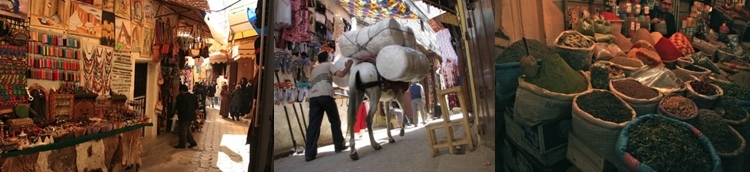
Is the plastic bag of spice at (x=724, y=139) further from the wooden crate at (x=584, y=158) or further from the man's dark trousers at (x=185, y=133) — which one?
the man's dark trousers at (x=185, y=133)

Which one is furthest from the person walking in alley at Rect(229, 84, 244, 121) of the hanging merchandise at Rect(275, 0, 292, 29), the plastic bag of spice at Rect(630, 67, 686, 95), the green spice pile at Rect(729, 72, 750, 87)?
the green spice pile at Rect(729, 72, 750, 87)

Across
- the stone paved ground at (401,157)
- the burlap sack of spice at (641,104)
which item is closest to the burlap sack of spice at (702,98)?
the burlap sack of spice at (641,104)

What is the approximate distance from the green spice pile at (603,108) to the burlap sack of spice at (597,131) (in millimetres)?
17

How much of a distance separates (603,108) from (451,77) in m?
0.66

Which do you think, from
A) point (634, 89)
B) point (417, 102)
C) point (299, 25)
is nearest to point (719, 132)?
point (634, 89)

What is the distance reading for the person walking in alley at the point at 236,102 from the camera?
1.72 meters

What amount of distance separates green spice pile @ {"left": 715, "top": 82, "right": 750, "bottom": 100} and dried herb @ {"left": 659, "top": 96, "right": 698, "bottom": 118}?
22 cm

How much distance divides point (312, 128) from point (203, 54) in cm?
73

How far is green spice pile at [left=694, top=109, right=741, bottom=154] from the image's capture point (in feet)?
5.30

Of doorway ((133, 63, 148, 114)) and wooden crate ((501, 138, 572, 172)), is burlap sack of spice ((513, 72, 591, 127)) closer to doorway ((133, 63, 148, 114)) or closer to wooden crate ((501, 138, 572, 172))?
wooden crate ((501, 138, 572, 172))

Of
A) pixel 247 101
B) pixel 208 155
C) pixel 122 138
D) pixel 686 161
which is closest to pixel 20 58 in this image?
pixel 122 138

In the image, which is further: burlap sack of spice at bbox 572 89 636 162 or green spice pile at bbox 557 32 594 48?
green spice pile at bbox 557 32 594 48

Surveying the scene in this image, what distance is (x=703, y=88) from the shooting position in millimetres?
1714

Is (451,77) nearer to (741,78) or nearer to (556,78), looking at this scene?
(556,78)
